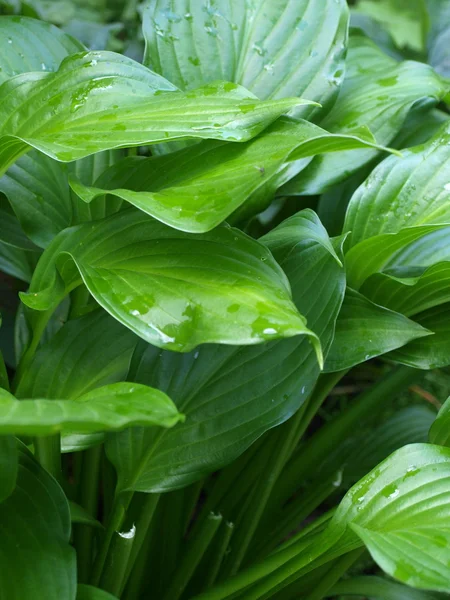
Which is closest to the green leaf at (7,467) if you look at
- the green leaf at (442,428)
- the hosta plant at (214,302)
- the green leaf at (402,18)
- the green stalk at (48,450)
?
the hosta plant at (214,302)

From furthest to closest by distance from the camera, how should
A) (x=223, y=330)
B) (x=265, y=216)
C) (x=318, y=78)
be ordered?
(x=265, y=216), (x=318, y=78), (x=223, y=330)

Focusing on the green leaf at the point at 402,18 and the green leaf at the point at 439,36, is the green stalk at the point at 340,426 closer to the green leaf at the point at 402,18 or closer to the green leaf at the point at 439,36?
the green leaf at the point at 439,36

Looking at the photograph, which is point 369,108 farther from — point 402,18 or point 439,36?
point 402,18

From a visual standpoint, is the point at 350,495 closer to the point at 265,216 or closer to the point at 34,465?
the point at 34,465

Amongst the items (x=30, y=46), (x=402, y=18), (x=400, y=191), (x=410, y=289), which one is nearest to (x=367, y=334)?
(x=410, y=289)

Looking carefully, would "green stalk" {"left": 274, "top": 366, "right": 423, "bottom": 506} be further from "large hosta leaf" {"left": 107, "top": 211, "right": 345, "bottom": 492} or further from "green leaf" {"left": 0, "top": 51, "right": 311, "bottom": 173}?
"green leaf" {"left": 0, "top": 51, "right": 311, "bottom": 173}

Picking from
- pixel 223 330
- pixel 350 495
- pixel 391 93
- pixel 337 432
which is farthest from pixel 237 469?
pixel 391 93

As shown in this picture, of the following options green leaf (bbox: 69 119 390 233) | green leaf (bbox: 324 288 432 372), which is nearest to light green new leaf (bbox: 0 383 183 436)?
green leaf (bbox: 69 119 390 233)
